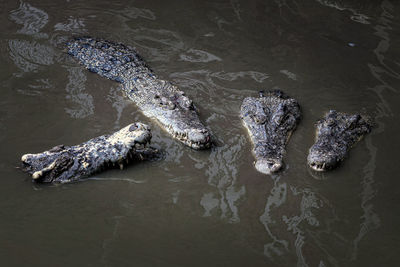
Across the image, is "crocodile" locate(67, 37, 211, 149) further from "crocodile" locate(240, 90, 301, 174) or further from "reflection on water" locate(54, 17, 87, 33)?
"crocodile" locate(240, 90, 301, 174)

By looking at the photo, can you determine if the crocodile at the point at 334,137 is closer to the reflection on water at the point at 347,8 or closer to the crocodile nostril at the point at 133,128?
the crocodile nostril at the point at 133,128

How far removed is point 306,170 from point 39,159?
10.6ft

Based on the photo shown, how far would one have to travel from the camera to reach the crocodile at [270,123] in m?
5.23

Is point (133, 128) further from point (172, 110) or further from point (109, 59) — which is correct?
point (109, 59)

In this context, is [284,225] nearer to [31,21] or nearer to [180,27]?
[180,27]

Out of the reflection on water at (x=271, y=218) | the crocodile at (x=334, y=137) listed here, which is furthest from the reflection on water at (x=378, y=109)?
the reflection on water at (x=271, y=218)

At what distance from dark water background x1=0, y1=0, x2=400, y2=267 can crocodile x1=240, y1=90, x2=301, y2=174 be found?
138mm

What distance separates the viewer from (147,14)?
29.4 ft

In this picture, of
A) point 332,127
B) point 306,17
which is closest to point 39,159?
point 332,127

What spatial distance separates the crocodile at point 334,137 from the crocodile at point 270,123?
403 millimetres

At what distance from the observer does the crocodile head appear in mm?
5457

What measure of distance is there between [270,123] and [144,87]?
6.88 feet

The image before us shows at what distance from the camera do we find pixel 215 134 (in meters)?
5.83

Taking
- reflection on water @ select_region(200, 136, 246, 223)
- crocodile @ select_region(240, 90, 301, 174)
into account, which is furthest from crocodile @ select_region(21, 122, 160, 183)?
crocodile @ select_region(240, 90, 301, 174)
